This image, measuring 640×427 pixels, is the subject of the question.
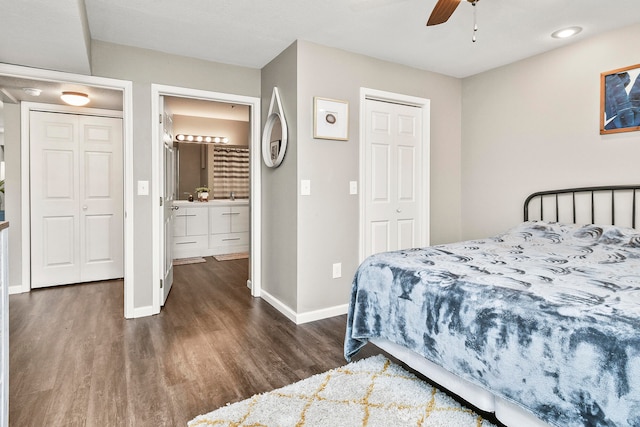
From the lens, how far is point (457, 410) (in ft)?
5.83

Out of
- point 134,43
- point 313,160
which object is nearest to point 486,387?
point 313,160

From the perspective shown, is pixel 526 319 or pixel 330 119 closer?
pixel 526 319

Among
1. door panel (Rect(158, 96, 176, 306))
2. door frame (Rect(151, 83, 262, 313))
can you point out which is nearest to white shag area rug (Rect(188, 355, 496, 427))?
door frame (Rect(151, 83, 262, 313))

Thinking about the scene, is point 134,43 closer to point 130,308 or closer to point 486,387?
point 130,308

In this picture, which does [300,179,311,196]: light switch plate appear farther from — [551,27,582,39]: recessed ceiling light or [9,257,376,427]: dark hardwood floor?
[551,27,582,39]: recessed ceiling light

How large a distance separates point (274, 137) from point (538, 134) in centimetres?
240

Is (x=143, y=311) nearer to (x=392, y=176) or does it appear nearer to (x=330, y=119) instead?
(x=330, y=119)

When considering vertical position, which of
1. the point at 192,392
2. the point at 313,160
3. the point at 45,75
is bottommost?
the point at 192,392

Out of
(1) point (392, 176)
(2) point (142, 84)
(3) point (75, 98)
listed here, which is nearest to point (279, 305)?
(1) point (392, 176)

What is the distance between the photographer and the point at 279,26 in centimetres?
276

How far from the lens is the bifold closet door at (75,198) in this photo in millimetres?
4082

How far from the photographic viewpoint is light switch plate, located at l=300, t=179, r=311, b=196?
3078mm

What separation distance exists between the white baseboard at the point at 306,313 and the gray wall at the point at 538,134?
1751mm

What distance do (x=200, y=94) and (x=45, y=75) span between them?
1.15 meters
